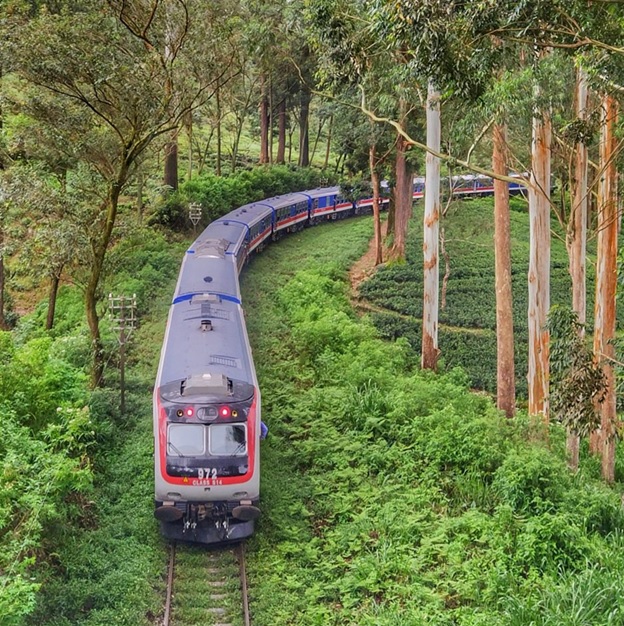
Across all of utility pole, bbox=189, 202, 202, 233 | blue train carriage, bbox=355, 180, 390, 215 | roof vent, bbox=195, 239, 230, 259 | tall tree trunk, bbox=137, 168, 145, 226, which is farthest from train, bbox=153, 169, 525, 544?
blue train carriage, bbox=355, 180, 390, 215

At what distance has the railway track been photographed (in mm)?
10039

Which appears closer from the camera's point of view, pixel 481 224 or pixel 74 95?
pixel 74 95

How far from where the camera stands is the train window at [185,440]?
11.3 m

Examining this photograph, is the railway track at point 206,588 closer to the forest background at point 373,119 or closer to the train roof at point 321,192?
the forest background at point 373,119

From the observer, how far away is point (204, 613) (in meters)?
10.1

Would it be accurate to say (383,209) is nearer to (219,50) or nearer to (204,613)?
(219,50)

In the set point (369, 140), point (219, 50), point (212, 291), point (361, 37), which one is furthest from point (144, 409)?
point (369, 140)

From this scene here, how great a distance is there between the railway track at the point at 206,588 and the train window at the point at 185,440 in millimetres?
1518

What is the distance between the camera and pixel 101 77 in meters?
13.8

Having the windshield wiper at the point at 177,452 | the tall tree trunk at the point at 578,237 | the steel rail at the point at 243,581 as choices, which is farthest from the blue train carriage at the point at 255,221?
the steel rail at the point at 243,581

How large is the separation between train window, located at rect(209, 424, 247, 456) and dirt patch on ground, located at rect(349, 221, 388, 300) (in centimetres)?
1493

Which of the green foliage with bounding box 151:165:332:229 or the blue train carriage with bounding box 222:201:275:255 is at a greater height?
the green foliage with bounding box 151:165:332:229

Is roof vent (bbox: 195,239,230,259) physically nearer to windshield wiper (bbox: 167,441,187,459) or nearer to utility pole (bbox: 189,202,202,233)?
utility pole (bbox: 189,202,202,233)

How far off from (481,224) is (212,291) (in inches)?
888
